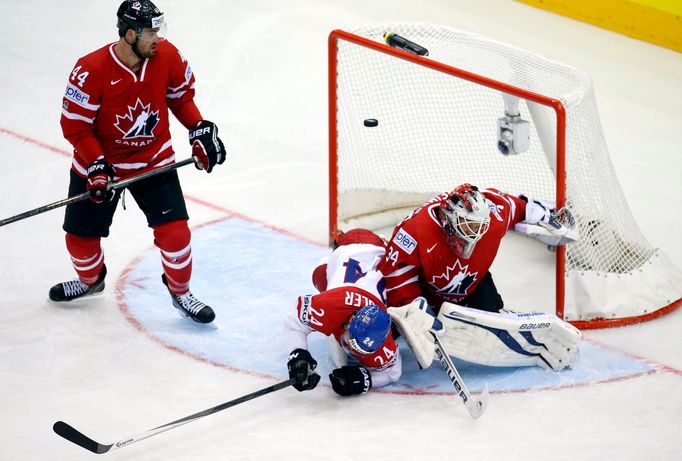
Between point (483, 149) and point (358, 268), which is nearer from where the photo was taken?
point (358, 268)

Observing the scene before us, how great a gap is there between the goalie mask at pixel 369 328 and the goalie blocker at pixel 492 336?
140mm

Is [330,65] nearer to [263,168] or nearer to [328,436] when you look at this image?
[263,168]

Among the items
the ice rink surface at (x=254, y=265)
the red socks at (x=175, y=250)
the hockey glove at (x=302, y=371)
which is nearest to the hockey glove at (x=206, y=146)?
the red socks at (x=175, y=250)

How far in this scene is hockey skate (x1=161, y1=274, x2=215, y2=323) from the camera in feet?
14.3

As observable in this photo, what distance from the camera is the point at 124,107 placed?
4.04 meters

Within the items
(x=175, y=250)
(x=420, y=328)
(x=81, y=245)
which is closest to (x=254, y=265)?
(x=175, y=250)

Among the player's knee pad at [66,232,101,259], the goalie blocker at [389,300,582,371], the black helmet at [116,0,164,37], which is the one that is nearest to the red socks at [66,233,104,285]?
the player's knee pad at [66,232,101,259]

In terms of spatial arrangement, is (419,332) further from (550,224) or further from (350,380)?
(550,224)

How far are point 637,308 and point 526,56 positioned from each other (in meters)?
1.03

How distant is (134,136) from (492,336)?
141 centimetres

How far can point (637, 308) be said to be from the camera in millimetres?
4445

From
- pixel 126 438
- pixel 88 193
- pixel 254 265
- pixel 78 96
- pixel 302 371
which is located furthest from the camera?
pixel 254 265

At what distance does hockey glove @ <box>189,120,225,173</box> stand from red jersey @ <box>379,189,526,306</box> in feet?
2.26

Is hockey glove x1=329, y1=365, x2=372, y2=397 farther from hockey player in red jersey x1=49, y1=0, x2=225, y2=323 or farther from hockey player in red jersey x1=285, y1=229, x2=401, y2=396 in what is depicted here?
hockey player in red jersey x1=49, y1=0, x2=225, y2=323
